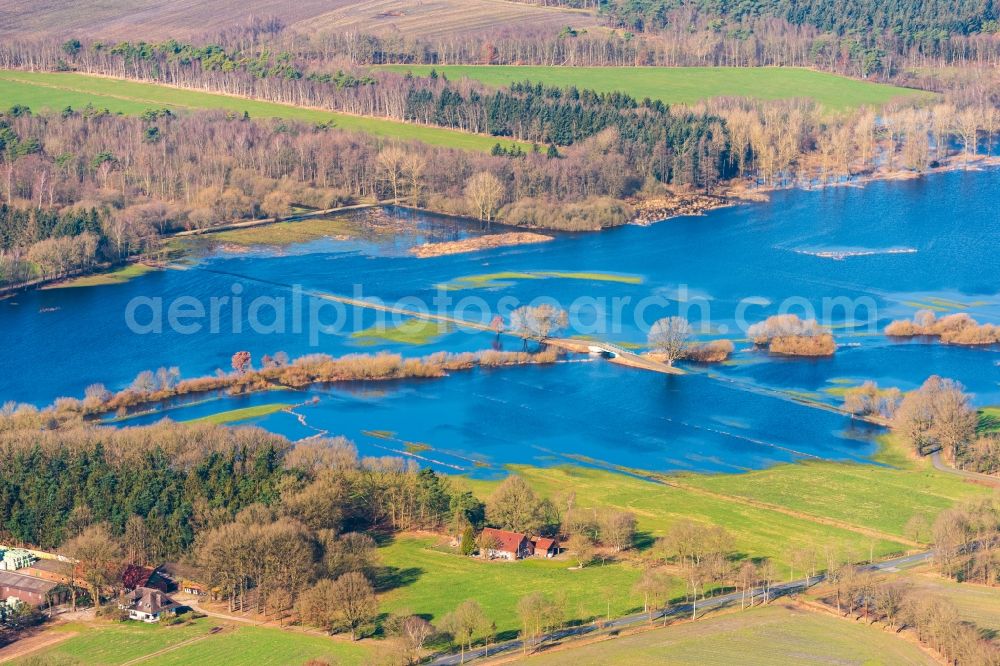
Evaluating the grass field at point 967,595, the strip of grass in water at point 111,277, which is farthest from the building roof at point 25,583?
the strip of grass in water at point 111,277

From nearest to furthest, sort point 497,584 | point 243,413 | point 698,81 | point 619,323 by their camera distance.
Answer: point 497,584, point 243,413, point 619,323, point 698,81

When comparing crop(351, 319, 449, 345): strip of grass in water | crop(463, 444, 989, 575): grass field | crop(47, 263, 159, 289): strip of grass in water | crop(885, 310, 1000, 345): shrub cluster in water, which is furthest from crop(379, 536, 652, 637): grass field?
crop(47, 263, 159, 289): strip of grass in water

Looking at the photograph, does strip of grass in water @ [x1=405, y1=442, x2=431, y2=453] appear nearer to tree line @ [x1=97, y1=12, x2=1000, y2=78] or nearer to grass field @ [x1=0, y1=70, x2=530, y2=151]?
grass field @ [x1=0, y1=70, x2=530, y2=151]

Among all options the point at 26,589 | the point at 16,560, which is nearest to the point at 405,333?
the point at 16,560

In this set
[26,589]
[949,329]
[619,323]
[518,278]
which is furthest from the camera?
[518,278]

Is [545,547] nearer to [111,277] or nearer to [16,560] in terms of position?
[16,560]

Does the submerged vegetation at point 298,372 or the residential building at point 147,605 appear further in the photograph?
the submerged vegetation at point 298,372

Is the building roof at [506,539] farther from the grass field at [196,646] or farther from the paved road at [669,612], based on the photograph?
the grass field at [196,646]
